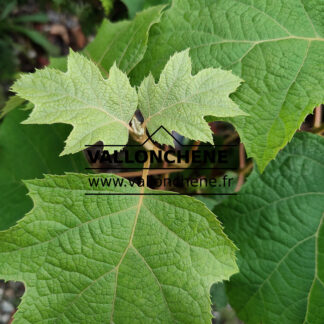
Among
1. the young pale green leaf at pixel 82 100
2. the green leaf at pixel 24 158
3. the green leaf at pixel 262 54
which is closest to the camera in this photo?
the young pale green leaf at pixel 82 100

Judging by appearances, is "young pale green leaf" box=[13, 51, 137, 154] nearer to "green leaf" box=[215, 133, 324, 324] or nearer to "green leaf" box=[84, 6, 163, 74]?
"green leaf" box=[84, 6, 163, 74]

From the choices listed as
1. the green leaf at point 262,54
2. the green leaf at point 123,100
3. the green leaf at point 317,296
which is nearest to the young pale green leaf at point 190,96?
the green leaf at point 123,100

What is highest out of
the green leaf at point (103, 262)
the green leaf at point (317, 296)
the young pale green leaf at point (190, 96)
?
the young pale green leaf at point (190, 96)

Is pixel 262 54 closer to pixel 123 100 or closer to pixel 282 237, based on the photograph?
pixel 123 100

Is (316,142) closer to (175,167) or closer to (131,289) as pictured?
(175,167)

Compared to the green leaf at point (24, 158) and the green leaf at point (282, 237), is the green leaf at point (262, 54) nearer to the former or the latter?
the green leaf at point (282, 237)

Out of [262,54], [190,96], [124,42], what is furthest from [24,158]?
[262,54]
